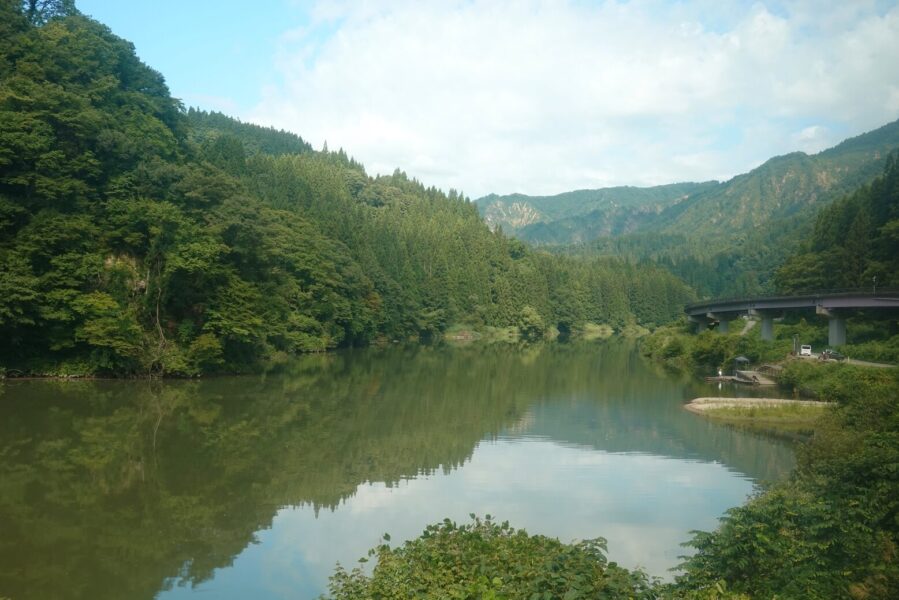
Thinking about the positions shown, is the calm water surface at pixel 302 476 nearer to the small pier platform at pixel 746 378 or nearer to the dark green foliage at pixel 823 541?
the dark green foliage at pixel 823 541

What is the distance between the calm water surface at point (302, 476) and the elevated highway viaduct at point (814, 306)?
19.7m

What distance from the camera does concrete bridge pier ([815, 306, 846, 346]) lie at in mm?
58594

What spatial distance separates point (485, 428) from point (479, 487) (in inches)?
422

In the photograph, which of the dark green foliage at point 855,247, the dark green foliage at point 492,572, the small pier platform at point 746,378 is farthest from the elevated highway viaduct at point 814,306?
the dark green foliage at point 492,572

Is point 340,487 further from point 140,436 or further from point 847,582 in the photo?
point 847,582

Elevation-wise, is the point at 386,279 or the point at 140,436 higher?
the point at 386,279

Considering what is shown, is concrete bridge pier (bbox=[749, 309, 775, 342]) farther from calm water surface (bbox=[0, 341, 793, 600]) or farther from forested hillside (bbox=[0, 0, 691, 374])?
forested hillside (bbox=[0, 0, 691, 374])

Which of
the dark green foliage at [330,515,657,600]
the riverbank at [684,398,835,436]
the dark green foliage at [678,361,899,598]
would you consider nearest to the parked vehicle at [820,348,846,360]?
the riverbank at [684,398,835,436]

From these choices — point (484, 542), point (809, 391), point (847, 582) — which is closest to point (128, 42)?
point (809, 391)

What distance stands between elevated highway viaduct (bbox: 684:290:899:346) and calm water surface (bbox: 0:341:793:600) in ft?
64.5

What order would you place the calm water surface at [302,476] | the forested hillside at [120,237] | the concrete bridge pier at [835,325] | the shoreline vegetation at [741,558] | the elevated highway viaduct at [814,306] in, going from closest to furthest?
the shoreline vegetation at [741,558], the calm water surface at [302,476], the forested hillside at [120,237], the elevated highway viaduct at [814,306], the concrete bridge pier at [835,325]

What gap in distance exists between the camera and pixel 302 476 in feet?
76.0

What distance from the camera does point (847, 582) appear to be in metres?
10.1

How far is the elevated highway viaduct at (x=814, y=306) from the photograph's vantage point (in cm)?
5346
